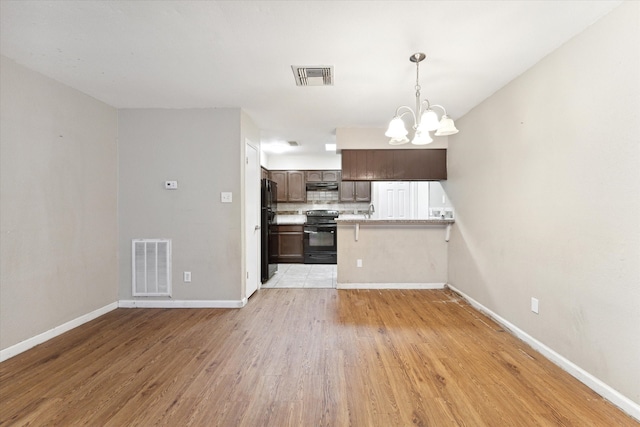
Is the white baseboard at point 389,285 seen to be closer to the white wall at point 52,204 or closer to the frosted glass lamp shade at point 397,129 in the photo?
the frosted glass lamp shade at point 397,129

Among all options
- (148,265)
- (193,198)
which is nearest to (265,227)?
(193,198)

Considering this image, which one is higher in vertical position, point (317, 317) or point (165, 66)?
point (165, 66)

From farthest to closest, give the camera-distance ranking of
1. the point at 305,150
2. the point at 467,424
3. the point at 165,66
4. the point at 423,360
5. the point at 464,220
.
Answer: the point at 305,150
the point at 464,220
the point at 165,66
the point at 423,360
the point at 467,424

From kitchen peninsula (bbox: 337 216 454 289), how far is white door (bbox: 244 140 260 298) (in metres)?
1.20

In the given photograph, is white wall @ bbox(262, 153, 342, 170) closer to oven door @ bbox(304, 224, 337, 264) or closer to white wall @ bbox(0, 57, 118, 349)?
oven door @ bbox(304, 224, 337, 264)

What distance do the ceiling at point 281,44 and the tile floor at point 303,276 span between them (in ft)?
8.83

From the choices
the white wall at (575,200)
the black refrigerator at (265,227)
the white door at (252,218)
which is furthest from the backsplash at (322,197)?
the white wall at (575,200)

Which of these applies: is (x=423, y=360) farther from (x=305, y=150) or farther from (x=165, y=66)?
(x=305, y=150)

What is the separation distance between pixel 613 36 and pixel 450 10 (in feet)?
3.25

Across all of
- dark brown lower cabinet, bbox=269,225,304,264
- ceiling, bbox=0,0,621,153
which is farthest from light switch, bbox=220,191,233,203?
dark brown lower cabinet, bbox=269,225,304,264

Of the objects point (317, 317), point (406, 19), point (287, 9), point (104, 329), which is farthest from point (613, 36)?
point (104, 329)

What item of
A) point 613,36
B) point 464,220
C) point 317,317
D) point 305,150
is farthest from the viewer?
point 305,150

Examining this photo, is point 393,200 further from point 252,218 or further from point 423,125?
point 423,125

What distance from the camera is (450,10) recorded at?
1.72 metres
